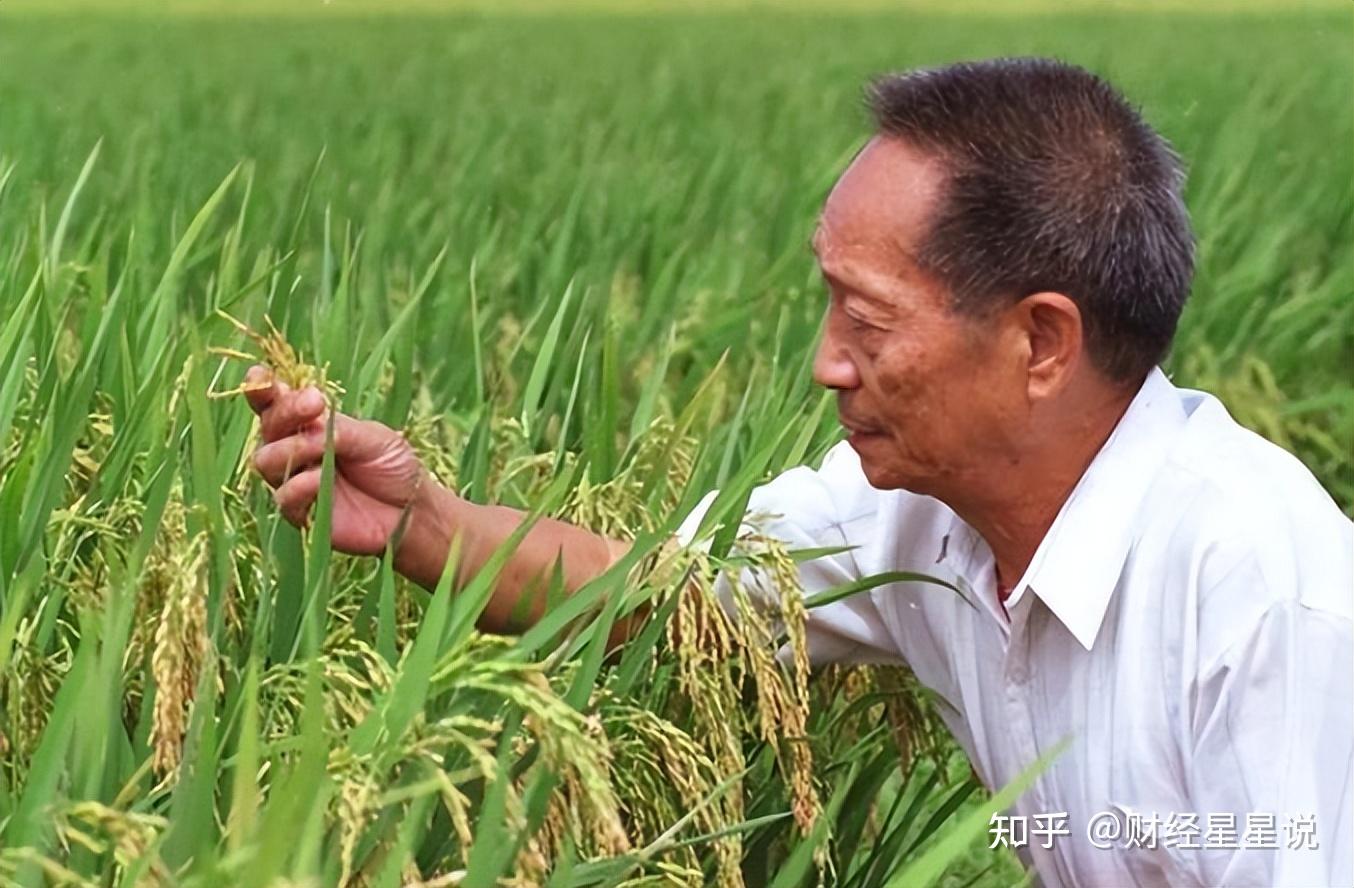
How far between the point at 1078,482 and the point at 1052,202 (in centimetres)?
21

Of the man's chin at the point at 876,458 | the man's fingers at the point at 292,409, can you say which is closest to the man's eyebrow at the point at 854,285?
the man's chin at the point at 876,458

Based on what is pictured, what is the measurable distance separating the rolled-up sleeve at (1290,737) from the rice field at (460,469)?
9.2 inches

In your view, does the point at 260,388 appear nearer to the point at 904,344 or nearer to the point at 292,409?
the point at 292,409

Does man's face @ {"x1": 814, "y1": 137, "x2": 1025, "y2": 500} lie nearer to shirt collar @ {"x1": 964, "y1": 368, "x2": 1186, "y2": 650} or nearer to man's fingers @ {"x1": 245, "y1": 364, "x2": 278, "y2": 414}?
shirt collar @ {"x1": 964, "y1": 368, "x2": 1186, "y2": 650}

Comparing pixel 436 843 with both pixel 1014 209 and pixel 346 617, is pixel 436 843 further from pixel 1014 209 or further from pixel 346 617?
pixel 1014 209

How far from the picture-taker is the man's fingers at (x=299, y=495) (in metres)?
1.44

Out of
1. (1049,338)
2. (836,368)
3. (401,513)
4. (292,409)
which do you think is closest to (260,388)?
(292,409)

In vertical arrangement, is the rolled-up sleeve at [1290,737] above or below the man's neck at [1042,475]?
below

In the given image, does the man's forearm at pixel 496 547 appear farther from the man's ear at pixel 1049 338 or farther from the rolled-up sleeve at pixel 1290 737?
the rolled-up sleeve at pixel 1290 737

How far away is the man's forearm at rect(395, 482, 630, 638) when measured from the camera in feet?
5.08

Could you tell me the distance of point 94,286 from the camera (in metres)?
1.99

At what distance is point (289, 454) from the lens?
4.76 ft

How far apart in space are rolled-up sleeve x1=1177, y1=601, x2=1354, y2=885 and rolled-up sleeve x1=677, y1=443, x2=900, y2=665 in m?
0.36

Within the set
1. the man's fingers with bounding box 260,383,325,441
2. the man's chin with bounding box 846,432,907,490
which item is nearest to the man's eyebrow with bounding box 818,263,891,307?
the man's chin with bounding box 846,432,907,490
